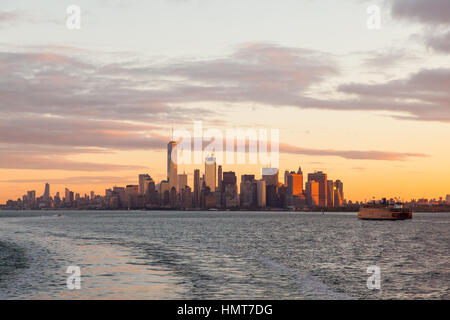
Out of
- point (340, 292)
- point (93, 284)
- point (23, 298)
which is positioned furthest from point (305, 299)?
point (23, 298)

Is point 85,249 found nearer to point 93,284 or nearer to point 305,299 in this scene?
point 93,284

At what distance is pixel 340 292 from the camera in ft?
128

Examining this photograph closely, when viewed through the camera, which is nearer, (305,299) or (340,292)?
(305,299)

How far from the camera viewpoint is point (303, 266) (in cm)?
5684

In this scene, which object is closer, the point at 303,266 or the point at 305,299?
the point at 305,299

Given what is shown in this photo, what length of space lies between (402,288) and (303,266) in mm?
16581

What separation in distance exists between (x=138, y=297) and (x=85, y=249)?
143 feet
